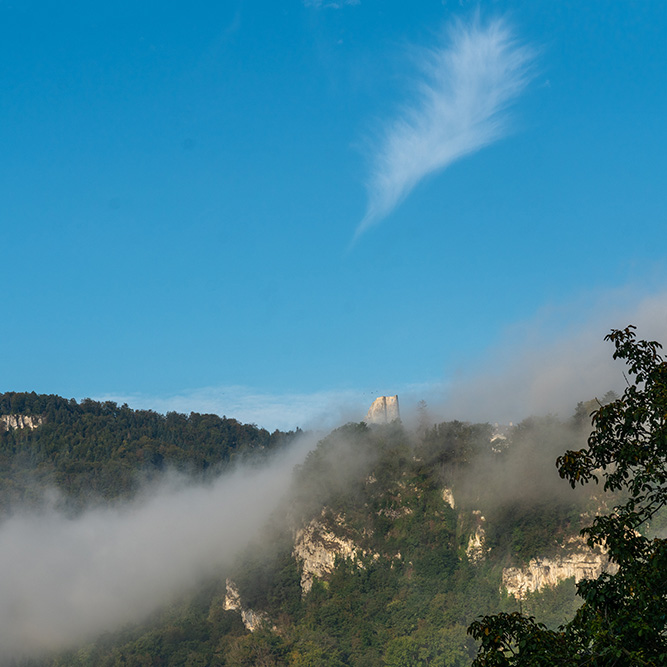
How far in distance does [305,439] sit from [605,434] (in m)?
158

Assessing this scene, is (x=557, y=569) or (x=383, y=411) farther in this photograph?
(x=383, y=411)

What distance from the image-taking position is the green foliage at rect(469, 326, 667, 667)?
10.5 metres

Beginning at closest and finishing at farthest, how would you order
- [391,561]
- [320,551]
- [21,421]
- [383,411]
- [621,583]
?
[621,583] < [391,561] < [320,551] < [383,411] < [21,421]

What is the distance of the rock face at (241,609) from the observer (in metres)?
99.1

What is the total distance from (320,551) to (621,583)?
94.1 m

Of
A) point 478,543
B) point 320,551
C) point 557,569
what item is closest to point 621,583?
point 557,569

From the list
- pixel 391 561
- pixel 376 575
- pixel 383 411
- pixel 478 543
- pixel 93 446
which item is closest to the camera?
pixel 478 543

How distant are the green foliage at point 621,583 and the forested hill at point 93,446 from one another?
161214mm

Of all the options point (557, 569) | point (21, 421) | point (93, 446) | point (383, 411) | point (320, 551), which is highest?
point (21, 421)

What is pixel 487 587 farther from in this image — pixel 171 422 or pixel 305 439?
pixel 171 422

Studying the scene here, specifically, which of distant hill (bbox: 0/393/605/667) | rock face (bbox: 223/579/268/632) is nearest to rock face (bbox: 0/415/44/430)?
distant hill (bbox: 0/393/605/667)

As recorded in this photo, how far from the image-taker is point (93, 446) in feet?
579

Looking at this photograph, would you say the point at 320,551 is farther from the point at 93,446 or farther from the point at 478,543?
the point at 93,446

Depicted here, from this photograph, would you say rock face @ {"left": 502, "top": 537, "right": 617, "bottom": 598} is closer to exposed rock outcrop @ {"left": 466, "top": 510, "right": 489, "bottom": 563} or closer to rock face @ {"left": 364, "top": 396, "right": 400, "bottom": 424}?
exposed rock outcrop @ {"left": 466, "top": 510, "right": 489, "bottom": 563}
